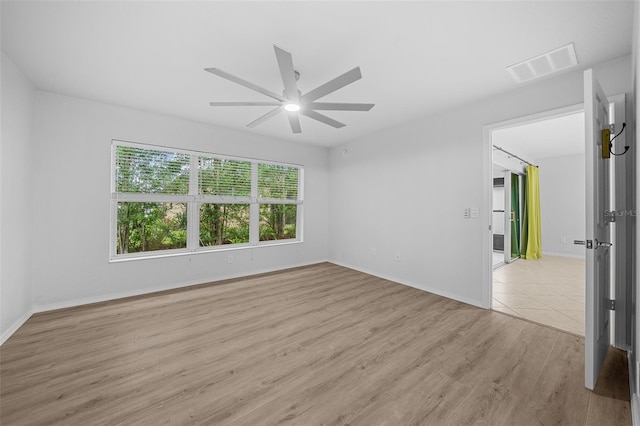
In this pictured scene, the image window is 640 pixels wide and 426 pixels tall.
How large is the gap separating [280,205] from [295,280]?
159 cm

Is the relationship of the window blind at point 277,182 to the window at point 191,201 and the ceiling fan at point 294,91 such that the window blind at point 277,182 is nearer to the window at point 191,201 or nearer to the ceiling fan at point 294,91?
the window at point 191,201

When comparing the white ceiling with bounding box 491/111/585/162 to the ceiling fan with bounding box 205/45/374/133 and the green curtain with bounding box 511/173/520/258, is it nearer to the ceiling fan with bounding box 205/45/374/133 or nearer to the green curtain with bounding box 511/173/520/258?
the green curtain with bounding box 511/173/520/258

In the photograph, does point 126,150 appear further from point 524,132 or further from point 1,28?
point 524,132

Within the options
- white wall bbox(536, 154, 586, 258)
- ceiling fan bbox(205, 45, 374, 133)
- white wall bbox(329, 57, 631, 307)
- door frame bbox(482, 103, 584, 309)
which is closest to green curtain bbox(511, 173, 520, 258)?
white wall bbox(536, 154, 586, 258)

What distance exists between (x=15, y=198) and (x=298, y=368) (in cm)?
310

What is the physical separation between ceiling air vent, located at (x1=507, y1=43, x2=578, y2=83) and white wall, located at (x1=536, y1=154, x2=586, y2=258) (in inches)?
210

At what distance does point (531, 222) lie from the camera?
19.7ft

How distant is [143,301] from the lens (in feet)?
10.3

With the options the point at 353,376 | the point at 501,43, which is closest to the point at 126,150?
the point at 353,376

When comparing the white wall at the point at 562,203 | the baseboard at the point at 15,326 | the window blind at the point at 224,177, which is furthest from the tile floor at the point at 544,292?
the baseboard at the point at 15,326

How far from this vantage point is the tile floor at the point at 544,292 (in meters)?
2.76

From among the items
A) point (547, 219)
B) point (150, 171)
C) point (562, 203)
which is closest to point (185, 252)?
point (150, 171)

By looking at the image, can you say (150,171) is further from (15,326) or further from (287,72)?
(287,72)

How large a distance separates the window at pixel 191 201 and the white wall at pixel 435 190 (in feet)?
5.24
